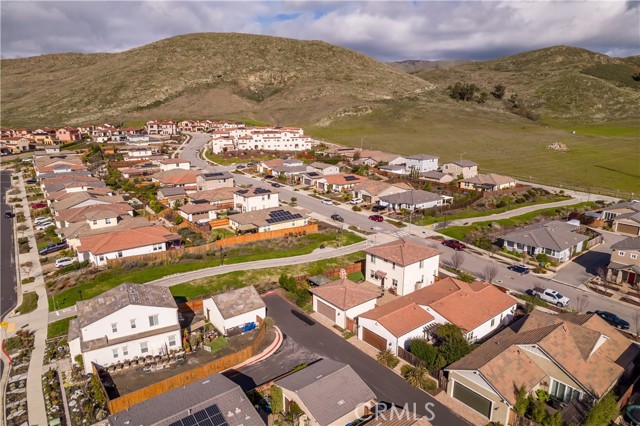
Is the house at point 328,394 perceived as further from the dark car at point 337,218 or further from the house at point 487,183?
the house at point 487,183

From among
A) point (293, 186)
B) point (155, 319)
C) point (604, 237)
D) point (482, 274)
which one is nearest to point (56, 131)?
point (293, 186)

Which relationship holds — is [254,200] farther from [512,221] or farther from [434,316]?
[512,221]

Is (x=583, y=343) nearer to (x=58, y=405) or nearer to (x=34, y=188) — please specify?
(x=58, y=405)

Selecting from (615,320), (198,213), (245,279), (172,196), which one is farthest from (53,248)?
(615,320)

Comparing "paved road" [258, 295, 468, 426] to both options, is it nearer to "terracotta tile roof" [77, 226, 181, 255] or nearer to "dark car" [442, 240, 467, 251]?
"terracotta tile roof" [77, 226, 181, 255]

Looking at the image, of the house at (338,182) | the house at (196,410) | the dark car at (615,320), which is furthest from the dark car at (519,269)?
the house at (338,182)

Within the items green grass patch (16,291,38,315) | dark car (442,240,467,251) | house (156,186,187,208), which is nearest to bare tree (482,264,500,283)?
dark car (442,240,467,251)
